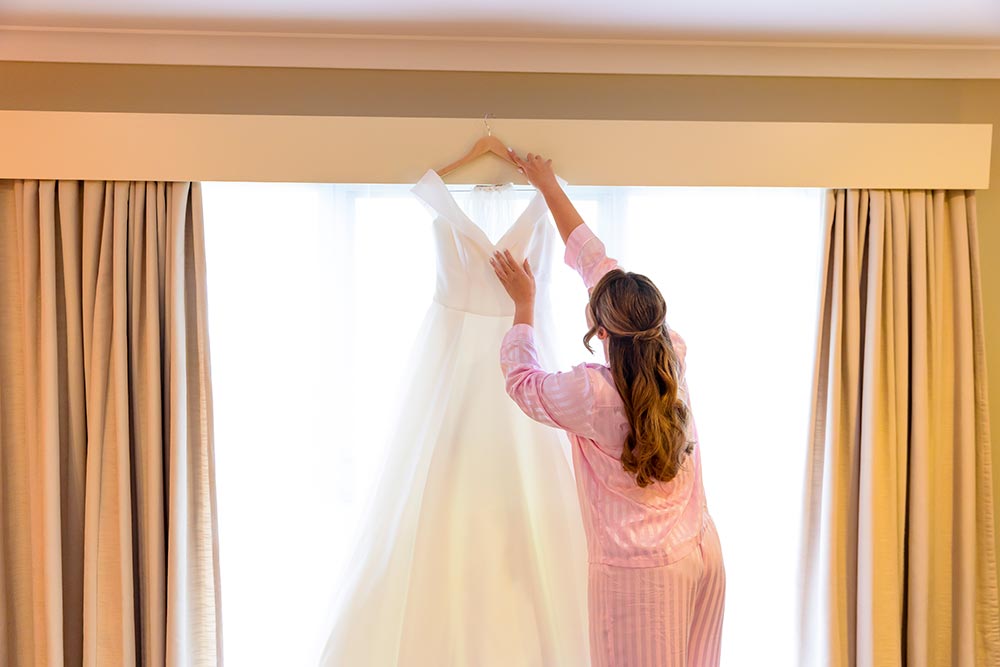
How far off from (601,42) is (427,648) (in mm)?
1672

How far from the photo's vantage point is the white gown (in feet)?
6.31

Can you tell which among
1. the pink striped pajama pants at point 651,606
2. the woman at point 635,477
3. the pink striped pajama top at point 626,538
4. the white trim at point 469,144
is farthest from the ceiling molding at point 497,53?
the pink striped pajama pants at point 651,606

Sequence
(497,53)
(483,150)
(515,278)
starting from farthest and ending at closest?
(497,53), (483,150), (515,278)

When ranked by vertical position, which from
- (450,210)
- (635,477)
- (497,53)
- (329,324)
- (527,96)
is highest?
(497,53)

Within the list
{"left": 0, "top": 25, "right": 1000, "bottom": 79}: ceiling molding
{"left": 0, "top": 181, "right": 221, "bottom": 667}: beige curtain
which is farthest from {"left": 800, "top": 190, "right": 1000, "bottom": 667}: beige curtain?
{"left": 0, "top": 181, "right": 221, "bottom": 667}: beige curtain

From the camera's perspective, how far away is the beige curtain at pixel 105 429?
2.00m

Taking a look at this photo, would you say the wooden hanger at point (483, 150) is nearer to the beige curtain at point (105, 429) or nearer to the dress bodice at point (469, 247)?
the dress bodice at point (469, 247)

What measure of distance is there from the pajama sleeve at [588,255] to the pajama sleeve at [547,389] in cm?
25

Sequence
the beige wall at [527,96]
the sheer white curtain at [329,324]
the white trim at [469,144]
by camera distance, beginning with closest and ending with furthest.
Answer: the white trim at [469,144], the beige wall at [527,96], the sheer white curtain at [329,324]

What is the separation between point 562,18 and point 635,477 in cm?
116

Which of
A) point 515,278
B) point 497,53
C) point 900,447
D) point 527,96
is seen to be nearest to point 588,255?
point 515,278

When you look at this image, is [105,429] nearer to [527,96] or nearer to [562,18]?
[527,96]

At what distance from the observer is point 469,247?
6.54 ft

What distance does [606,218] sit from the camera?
2252 mm
